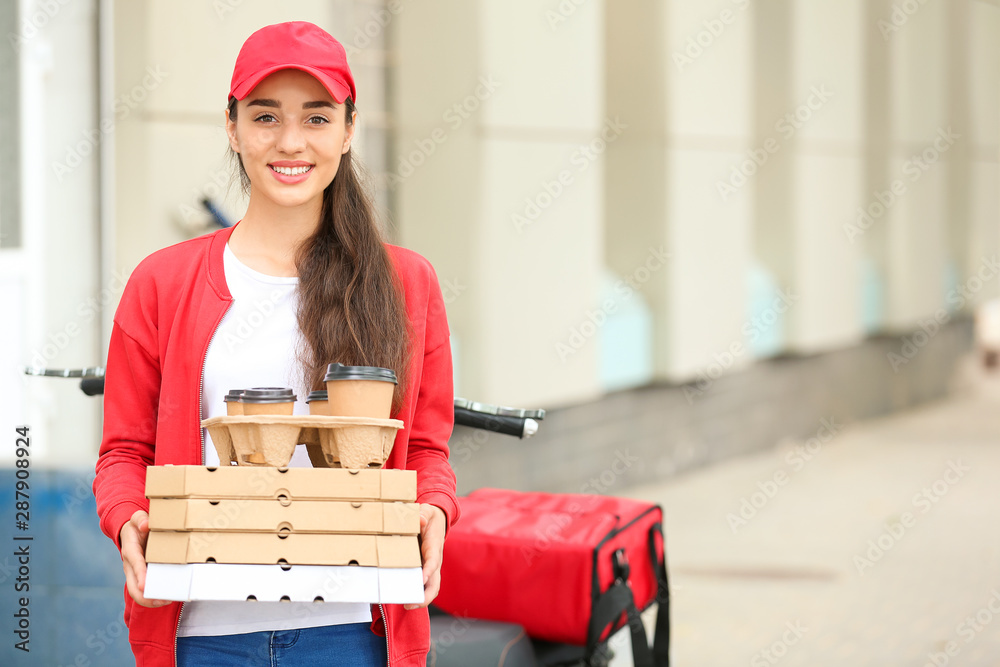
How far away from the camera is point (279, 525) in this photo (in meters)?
1.56

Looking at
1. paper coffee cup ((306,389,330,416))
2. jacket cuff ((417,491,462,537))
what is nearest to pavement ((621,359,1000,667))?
jacket cuff ((417,491,462,537))

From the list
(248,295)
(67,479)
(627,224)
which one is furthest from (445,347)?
(627,224)

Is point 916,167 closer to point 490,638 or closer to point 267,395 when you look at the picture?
point 490,638

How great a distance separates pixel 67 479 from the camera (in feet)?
13.5

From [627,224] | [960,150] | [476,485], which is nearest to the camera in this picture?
[476,485]

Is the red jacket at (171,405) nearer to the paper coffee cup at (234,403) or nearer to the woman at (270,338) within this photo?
the woman at (270,338)

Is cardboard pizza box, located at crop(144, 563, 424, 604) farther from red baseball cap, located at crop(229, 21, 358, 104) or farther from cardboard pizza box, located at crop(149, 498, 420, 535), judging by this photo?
red baseball cap, located at crop(229, 21, 358, 104)

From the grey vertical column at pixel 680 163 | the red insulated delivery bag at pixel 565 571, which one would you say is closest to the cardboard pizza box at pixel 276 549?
the red insulated delivery bag at pixel 565 571

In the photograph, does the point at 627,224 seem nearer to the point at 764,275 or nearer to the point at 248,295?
the point at 764,275

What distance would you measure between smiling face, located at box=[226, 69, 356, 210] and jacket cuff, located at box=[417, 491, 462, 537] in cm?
50

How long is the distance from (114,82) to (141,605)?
3595mm

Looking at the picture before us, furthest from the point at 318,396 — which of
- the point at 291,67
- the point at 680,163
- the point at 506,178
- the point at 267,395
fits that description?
the point at 680,163

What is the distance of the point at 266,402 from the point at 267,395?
11mm

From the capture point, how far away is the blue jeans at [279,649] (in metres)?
1.72
